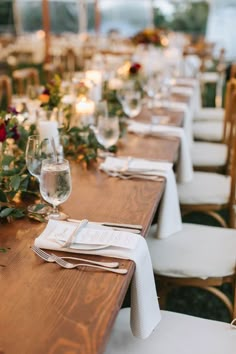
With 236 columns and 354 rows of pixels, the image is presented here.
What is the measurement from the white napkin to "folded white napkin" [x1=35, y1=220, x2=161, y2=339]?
1312 millimetres

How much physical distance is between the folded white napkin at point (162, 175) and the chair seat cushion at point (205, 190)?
44cm

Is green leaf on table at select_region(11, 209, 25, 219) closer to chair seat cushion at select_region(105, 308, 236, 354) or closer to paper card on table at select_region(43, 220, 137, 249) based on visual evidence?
paper card on table at select_region(43, 220, 137, 249)

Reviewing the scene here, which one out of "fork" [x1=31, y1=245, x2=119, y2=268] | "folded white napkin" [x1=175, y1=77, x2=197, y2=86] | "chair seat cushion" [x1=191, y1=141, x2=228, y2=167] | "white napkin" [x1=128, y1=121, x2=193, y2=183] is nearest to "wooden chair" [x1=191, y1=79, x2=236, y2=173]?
"chair seat cushion" [x1=191, y1=141, x2=228, y2=167]

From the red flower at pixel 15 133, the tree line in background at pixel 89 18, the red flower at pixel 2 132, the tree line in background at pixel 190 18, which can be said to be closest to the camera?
the red flower at pixel 2 132

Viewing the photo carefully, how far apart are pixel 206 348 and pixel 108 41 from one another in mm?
10149

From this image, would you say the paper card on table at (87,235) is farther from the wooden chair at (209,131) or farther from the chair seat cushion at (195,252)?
the wooden chair at (209,131)

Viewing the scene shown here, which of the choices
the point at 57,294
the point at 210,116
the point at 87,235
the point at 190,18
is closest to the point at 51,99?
the point at 87,235

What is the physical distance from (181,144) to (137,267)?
4.64 ft

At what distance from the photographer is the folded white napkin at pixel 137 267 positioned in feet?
3.86

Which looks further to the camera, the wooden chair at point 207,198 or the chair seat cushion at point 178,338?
the wooden chair at point 207,198

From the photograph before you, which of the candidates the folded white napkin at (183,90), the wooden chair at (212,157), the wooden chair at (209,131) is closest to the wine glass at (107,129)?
the wooden chair at (212,157)

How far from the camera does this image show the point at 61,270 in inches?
44.4

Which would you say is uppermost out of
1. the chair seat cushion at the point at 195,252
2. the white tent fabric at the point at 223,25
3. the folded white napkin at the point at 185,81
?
the white tent fabric at the point at 223,25

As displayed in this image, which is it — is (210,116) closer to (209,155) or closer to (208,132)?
(208,132)
